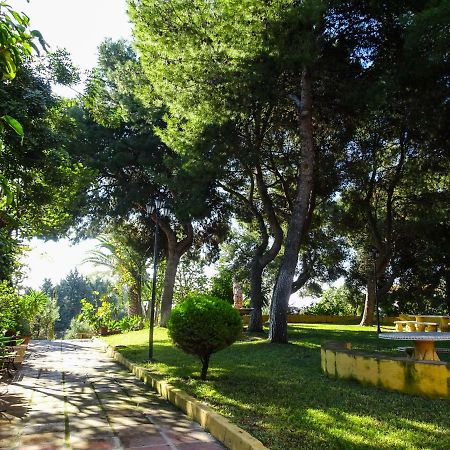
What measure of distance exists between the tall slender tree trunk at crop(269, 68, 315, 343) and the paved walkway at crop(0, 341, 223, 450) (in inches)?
195

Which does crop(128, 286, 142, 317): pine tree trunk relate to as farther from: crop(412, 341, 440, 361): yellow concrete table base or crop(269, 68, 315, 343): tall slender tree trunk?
crop(412, 341, 440, 361): yellow concrete table base

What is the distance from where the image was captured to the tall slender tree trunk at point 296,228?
12.5 m

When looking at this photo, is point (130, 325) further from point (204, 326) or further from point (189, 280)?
point (204, 326)

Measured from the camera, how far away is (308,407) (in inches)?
215

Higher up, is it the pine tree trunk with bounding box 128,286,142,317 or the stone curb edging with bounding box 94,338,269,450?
the pine tree trunk with bounding box 128,286,142,317

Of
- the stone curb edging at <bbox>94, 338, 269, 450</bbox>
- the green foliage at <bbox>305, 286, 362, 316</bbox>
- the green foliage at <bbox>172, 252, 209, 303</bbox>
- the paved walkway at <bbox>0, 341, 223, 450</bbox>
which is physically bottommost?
the paved walkway at <bbox>0, 341, 223, 450</bbox>

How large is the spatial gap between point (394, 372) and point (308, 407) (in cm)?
171

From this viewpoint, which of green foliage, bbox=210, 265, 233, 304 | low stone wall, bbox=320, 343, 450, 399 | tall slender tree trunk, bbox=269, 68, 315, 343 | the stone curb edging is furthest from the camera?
green foliage, bbox=210, 265, 233, 304

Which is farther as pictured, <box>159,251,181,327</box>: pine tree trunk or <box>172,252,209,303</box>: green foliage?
<box>172,252,209,303</box>: green foliage

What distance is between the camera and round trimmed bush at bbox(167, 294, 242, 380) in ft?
23.1

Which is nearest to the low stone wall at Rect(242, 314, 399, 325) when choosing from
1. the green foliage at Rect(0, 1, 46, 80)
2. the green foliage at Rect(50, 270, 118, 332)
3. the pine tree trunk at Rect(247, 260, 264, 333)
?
the pine tree trunk at Rect(247, 260, 264, 333)

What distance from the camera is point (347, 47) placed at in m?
13.4

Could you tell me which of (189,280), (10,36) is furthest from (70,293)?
(10,36)

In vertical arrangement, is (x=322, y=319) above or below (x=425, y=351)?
above
